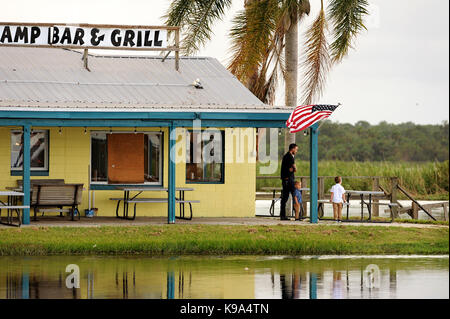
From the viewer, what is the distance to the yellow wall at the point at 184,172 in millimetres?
→ 25344

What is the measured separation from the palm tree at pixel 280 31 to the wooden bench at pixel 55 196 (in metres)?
7.13

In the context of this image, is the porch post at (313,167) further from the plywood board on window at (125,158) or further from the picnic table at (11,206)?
the picnic table at (11,206)

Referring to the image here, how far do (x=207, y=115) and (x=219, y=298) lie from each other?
32.7ft

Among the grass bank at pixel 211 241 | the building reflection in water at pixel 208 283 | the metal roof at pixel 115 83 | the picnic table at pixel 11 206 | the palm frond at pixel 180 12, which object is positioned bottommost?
the building reflection in water at pixel 208 283

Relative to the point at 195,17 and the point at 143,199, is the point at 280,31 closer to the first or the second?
the point at 195,17

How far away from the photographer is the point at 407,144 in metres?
86.0

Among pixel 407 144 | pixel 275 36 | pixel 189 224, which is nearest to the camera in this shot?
pixel 189 224

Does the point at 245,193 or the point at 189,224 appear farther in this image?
the point at 245,193

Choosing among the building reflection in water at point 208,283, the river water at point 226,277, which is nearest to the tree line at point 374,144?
the river water at point 226,277

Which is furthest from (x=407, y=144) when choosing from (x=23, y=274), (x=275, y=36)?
(x=23, y=274)

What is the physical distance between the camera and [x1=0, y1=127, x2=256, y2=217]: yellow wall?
2534 centimetres

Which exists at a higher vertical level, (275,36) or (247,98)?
(275,36)
